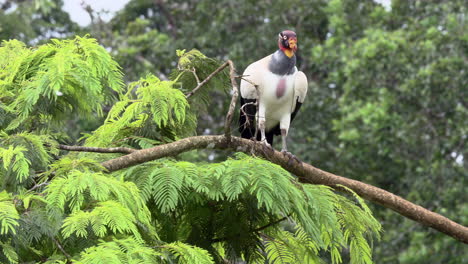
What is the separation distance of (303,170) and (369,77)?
26.8ft

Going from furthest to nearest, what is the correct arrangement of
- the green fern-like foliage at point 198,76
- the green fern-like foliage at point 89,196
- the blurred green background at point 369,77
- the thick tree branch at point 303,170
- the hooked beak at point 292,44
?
the blurred green background at point 369,77, the hooked beak at point 292,44, the green fern-like foliage at point 198,76, the thick tree branch at point 303,170, the green fern-like foliage at point 89,196

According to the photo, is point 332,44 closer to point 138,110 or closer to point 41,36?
point 41,36

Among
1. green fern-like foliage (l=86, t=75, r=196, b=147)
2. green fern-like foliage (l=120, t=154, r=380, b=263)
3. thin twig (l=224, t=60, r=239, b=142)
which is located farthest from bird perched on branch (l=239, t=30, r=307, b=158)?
green fern-like foliage (l=120, t=154, r=380, b=263)

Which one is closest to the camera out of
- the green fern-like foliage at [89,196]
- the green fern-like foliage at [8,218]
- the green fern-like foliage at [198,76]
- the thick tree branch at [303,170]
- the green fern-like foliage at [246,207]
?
the green fern-like foliage at [8,218]

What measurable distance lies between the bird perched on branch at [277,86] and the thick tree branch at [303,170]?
511mm

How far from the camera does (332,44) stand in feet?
46.3

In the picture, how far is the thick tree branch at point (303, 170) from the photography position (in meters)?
4.19

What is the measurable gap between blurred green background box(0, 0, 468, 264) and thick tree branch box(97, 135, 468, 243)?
5.64 m

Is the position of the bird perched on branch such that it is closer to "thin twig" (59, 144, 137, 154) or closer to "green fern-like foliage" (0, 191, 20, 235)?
"thin twig" (59, 144, 137, 154)

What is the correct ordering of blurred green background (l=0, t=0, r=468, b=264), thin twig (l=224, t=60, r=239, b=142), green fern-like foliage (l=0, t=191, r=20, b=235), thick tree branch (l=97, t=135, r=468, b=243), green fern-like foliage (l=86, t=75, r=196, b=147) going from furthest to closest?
blurred green background (l=0, t=0, r=468, b=264)
green fern-like foliage (l=86, t=75, r=196, b=147)
thick tree branch (l=97, t=135, r=468, b=243)
thin twig (l=224, t=60, r=239, b=142)
green fern-like foliage (l=0, t=191, r=20, b=235)

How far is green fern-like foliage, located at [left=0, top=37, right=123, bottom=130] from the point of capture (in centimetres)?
377

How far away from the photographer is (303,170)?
502cm

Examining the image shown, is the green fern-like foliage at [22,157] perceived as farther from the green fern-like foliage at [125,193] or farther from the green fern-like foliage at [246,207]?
the green fern-like foliage at [246,207]

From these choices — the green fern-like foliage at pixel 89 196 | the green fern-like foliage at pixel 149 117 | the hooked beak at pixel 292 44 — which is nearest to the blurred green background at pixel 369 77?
the hooked beak at pixel 292 44
